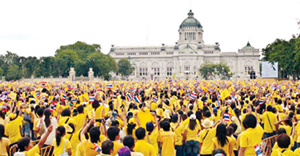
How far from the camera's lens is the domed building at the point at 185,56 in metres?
120

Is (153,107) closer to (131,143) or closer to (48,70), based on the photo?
(131,143)

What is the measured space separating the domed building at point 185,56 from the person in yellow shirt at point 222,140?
108255 mm

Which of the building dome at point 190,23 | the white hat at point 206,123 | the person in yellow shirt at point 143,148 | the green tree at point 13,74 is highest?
the building dome at point 190,23

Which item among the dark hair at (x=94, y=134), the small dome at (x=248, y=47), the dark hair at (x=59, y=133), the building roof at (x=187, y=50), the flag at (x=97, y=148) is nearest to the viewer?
the flag at (x=97, y=148)

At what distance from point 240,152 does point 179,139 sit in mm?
2449

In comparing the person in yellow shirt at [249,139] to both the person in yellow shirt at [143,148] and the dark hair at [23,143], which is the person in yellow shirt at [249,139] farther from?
the dark hair at [23,143]

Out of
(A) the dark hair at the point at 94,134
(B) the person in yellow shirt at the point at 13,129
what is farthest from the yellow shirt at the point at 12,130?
(A) the dark hair at the point at 94,134

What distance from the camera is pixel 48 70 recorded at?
3359 inches

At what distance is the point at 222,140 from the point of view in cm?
705

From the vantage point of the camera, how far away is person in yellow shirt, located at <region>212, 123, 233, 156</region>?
7.04 metres

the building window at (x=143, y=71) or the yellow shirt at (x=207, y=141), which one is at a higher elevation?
the building window at (x=143, y=71)

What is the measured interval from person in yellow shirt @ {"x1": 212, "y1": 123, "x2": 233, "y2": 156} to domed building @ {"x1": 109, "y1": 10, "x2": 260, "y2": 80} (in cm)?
10826

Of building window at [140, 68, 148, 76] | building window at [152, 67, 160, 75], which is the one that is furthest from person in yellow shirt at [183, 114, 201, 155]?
building window at [140, 68, 148, 76]

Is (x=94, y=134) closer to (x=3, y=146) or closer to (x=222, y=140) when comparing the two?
(x=3, y=146)
